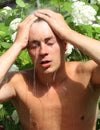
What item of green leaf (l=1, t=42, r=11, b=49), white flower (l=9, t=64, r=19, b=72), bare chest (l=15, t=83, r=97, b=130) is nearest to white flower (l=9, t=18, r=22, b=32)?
green leaf (l=1, t=42, r=11, b=49)

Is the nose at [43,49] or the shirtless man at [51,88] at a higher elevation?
the nose at [43,49]

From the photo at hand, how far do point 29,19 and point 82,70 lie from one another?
409 mm

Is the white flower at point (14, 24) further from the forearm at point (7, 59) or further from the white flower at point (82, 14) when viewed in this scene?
the forearm at point (7, 59)

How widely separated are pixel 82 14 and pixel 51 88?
0.58 metres

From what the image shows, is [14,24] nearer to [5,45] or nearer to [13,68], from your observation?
[5,45]

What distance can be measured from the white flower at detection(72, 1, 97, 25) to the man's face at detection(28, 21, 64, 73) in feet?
1.85

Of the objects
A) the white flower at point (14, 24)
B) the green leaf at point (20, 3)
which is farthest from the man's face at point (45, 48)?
the green leaf at point (20, 3)

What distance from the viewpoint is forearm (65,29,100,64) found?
2748 millimetres

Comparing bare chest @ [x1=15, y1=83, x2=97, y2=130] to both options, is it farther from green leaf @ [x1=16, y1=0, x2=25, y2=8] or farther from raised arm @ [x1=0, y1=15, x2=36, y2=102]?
green leaf @ [x1=16, y1=0, x2=25, y2=8]

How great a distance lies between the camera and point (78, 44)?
279 cm

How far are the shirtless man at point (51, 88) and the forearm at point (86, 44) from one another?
0.09 feet

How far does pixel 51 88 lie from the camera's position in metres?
3.02

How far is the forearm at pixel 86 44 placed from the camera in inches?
108

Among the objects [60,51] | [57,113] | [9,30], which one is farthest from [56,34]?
[9,30]
